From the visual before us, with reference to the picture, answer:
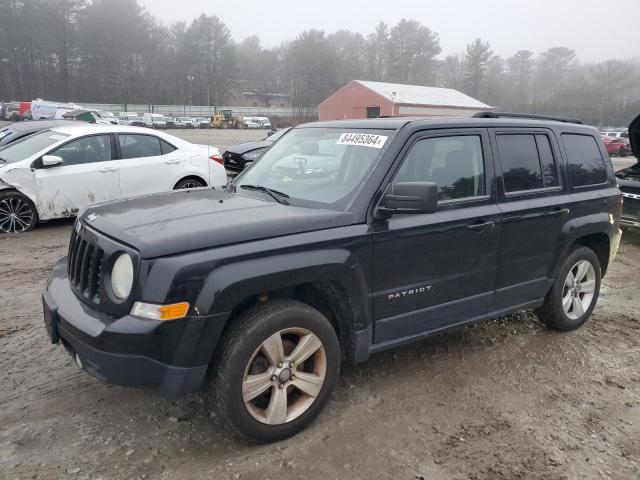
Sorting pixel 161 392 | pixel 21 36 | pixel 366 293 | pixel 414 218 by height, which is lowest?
pixel 161 392

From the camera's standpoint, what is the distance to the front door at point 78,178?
25.2 ft

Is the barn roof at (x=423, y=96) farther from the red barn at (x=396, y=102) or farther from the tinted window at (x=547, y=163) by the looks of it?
the tinted window at (x=547, y=163)

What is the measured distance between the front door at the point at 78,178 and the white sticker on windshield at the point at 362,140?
548 centimetres

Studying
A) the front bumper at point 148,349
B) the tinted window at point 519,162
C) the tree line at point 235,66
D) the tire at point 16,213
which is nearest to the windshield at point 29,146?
the tire at point 16,213

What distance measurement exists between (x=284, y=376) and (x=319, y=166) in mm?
1521

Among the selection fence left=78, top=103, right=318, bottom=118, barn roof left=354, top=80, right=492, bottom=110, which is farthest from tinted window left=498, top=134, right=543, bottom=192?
fence left=78, top=103, right=318, bottom=118

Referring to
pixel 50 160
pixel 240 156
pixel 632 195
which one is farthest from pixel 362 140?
pixel 240 156

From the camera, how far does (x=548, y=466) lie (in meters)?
2.86

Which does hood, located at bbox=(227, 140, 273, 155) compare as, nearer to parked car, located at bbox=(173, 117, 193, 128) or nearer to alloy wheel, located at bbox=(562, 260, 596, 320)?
alloy wheel, located at bbox=(562, 260, 596, 320)

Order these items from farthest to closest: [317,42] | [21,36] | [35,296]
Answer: [317,42], [21,36], [35,296]

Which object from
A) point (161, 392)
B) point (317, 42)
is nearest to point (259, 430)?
point (161, 392)

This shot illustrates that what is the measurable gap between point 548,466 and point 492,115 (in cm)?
264

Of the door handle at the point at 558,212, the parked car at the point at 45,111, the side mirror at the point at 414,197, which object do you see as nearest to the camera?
the side mirror at the point at 414,197

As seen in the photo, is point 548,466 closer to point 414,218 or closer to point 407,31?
point 414,218
